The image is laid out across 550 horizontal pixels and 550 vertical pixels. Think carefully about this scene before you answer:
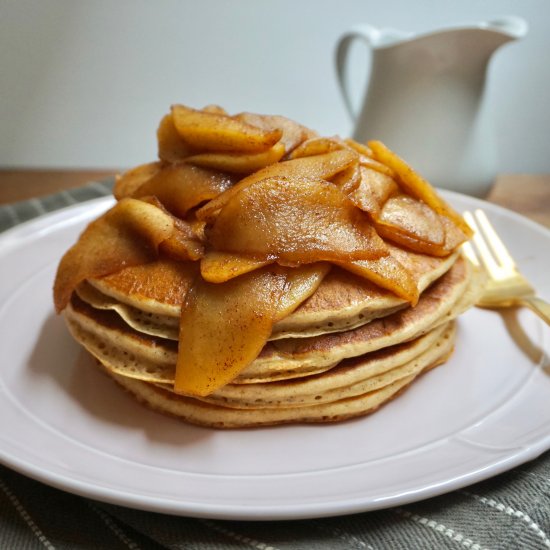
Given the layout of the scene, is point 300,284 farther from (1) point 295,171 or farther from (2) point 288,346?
(1) point 295,171

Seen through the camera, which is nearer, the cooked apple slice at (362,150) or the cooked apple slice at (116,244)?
the cooked apple slice at (116,244)

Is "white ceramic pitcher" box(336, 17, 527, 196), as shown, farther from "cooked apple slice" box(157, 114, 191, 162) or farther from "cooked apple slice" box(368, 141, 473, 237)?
"cooked apple slice" box(157, 114, 191, 162)

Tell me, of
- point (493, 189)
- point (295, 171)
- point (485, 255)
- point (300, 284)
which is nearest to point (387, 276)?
point (300, 284)

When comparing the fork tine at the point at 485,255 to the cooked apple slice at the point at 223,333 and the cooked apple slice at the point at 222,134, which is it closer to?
the cooked apple slice at the point at 222,134

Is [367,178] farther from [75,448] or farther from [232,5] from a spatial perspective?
[232,5]

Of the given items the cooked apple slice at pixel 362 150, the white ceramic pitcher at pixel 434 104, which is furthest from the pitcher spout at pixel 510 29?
the cooked apple slice at pixel 362 150

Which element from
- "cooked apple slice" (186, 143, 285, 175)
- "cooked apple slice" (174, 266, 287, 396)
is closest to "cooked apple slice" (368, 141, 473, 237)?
"cooked apple slice" (186, 143, 285, 175)
